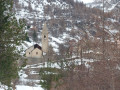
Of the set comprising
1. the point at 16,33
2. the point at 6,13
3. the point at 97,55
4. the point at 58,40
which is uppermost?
the point at 6,13

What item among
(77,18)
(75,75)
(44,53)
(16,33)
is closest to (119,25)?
(16,33)

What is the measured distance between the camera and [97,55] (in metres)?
9.91

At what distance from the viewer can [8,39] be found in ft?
33.5

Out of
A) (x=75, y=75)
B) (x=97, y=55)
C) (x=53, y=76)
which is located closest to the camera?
(x=97, y=55)

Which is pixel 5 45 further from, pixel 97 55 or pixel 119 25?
pixel 119 25

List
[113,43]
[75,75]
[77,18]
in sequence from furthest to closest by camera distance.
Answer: [77,18]
[75,75]
[113,43]

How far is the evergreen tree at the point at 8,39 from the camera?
10000 mm

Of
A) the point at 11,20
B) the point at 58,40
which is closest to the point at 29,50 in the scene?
the point at 58,40

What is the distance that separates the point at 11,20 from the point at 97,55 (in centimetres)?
358

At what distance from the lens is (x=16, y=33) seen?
1042cm

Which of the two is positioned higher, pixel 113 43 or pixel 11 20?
pixel 11 20

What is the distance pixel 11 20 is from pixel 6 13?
13.1 inches

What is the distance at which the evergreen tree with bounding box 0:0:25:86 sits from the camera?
32.8ft

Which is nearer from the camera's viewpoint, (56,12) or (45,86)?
(45,86)
